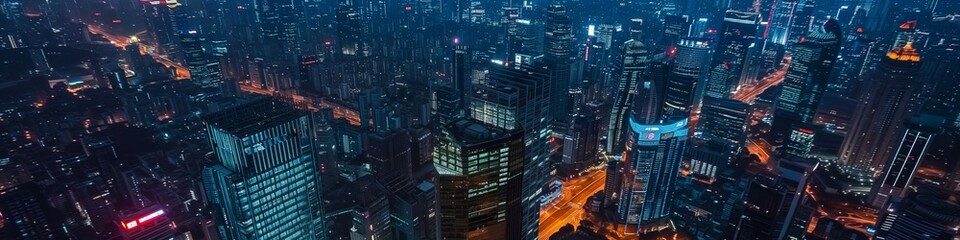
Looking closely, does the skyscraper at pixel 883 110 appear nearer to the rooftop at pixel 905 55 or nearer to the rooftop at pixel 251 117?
the rooftop at pixel 905 55

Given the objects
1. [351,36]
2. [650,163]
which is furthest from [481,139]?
[351,36]

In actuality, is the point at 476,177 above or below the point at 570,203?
above

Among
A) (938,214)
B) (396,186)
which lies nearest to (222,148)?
(396,186)

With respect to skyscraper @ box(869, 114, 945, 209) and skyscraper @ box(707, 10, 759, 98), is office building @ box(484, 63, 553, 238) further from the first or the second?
skyscraper @ box(707, 10, 759, 98)

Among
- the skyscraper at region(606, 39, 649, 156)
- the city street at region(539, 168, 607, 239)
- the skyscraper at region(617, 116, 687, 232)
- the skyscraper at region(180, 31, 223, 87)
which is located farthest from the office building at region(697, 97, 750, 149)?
the skyscraper at region(180, 31, 223, 87)

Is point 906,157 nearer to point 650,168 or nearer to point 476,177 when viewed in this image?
point 650,168

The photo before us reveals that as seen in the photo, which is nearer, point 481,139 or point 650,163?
point 481,139
